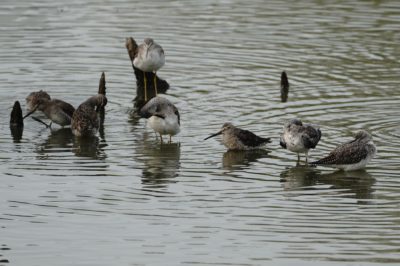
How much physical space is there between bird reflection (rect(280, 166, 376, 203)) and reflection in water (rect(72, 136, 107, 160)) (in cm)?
292

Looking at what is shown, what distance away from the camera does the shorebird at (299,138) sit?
607 inches

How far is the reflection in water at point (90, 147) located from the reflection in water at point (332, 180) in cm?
292

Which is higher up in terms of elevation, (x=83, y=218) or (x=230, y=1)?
(x=230, y=1)

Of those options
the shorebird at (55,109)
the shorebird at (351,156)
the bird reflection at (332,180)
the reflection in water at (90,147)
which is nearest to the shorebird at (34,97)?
the shorebird at (55,109)

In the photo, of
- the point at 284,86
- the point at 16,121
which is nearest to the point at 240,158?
the point at 16,121

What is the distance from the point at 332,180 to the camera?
14859mm

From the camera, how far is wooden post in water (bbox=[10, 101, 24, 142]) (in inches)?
701

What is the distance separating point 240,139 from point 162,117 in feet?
4.46

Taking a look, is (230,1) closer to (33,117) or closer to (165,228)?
(33,117)

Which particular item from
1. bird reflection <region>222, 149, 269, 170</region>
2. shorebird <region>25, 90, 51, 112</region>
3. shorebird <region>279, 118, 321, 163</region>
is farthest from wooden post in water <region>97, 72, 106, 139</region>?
shorebird <region>279, 118, 321, 163</region>

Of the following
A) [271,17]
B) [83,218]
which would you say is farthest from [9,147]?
[271,17]

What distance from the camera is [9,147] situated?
1673 centimetres

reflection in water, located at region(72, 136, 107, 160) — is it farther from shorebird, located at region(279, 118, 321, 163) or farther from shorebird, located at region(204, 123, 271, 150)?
shorebird, located at region(279, 118, 321, 163)

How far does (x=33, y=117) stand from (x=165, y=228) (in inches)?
270
